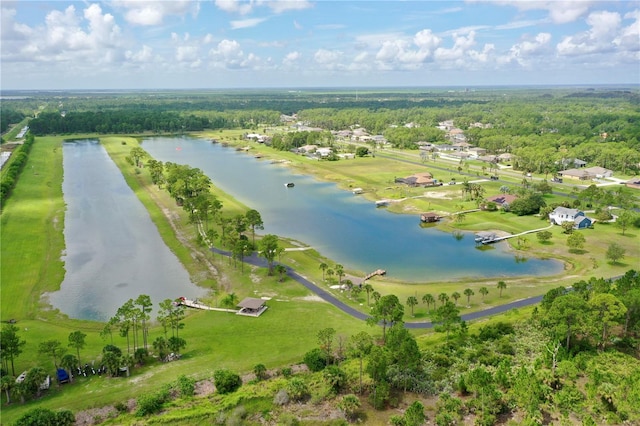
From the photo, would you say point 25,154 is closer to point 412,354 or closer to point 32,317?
point 32,317


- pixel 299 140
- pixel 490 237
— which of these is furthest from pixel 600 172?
pixel 299 140

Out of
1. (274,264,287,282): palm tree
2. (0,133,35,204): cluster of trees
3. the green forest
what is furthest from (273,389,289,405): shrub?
(0,133,35,204): cluster of trees

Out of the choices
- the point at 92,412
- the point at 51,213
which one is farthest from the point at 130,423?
the point at 51,213

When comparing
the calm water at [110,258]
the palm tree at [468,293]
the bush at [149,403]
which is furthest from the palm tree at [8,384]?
the palm tree at [468,293]

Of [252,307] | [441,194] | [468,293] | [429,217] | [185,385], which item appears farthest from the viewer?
[441,194]

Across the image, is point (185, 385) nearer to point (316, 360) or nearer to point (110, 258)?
point (316, 360)

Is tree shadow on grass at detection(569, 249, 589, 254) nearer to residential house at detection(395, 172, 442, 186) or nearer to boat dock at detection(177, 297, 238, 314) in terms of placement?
residential house at detection(395, 172, 442, 186)
